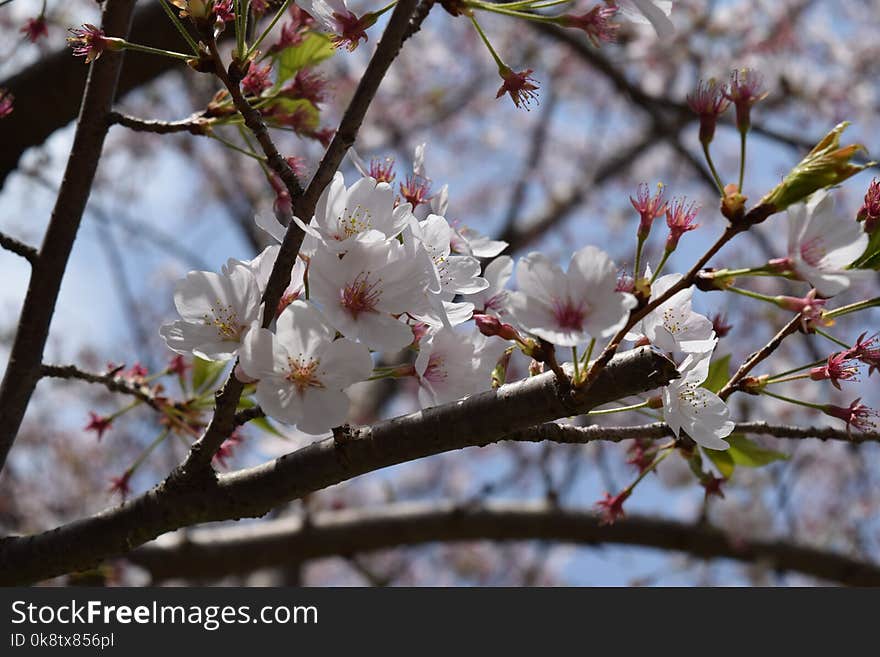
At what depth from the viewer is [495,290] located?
1392mm

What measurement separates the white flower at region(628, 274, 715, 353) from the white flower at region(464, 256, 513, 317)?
0.27 m

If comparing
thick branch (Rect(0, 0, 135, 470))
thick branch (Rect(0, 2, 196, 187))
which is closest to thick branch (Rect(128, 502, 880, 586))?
thick branch (Rect(0, 2, 196, 187))

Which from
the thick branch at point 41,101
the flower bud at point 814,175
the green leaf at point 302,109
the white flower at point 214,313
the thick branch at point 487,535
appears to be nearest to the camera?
the flower bud at point 814,175

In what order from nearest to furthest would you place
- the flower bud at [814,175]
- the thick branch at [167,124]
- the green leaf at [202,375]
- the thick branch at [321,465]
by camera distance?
the flower bud at [814,175] → the thick branch at [321,465] → the thick branch at [167,124] → the green leaf at [202,375]

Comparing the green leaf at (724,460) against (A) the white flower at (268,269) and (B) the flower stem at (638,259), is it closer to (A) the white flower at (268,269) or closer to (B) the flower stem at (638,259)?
(B) the flower stem at (638,259)

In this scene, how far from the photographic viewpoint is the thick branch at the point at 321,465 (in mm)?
1081

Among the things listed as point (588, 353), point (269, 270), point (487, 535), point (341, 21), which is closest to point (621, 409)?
point (588, 353)

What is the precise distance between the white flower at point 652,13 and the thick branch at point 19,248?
3.62 ft

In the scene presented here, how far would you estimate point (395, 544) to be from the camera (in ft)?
10.8

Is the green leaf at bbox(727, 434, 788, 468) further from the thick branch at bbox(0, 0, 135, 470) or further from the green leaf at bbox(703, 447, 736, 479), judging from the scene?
the thick branch at bbox(0, 0, 135, 470)

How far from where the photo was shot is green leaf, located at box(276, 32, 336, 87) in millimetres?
1598

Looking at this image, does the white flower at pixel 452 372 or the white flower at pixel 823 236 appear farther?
the white flower at pixel 452 372

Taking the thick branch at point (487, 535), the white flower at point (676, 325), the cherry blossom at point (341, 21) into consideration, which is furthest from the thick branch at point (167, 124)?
the thick branch at point (487, 535)

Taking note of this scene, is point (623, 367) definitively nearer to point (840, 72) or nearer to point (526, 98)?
point (526, 98)
